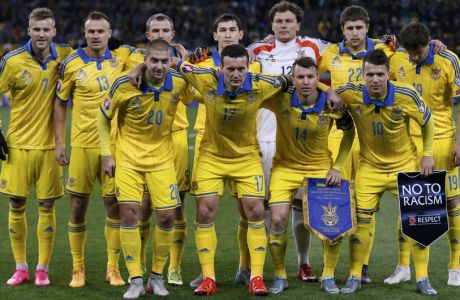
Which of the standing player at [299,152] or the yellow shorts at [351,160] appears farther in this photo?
the yellow shorts at [351,160]

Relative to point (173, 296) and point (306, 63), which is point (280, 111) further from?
point (173, 296)

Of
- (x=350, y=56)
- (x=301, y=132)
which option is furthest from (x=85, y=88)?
(x=350, y=56)

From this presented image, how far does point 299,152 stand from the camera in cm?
764

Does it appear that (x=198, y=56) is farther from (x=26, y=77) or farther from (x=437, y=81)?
(x=437, y=81)

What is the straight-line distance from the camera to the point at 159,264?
7.50m

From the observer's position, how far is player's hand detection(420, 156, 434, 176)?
24.3 feet

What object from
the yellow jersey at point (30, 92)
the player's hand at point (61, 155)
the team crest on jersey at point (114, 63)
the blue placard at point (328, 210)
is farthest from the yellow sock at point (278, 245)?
the yellow jersey at point (30, 92)

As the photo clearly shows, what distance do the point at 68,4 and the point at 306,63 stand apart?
2315 centimetres

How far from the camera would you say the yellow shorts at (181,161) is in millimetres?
7973

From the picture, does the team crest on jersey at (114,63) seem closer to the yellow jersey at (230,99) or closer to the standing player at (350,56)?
the yellow jersey at (230,99)

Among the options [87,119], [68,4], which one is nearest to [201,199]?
[87,119]

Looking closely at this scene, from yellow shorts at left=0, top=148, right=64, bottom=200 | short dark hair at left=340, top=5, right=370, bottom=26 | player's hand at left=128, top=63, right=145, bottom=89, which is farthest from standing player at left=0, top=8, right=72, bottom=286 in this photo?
short dark hair at left=340, top=5, right=370, bottom=26

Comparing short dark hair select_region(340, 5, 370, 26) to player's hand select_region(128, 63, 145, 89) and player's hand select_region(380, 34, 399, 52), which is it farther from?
player's hand select_region(128, 63, 145, 89)

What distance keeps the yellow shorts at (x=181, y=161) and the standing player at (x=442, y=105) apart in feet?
6.22
